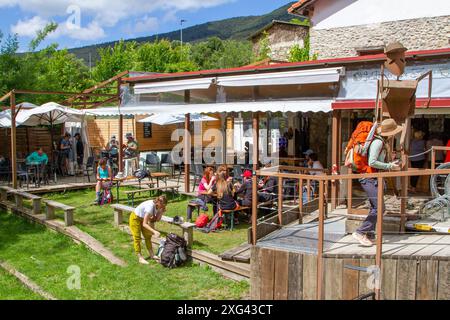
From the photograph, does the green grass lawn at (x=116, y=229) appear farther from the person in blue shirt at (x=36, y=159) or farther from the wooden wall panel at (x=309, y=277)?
the wooden wall panel at (x=309, y=277)

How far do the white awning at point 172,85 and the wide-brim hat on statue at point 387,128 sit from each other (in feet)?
23.8

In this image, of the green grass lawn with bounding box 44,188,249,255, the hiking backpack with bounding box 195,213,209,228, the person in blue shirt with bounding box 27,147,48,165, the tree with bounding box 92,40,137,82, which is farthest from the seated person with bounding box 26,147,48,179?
the tree with bounding box 92,40,137,82

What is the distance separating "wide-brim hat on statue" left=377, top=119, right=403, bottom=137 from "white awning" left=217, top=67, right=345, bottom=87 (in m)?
4.79

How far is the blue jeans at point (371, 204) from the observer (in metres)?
5.64

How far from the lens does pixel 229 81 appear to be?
12.3 m

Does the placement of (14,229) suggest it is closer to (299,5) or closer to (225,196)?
(225,196)

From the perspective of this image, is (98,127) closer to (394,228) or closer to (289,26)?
(289,26)

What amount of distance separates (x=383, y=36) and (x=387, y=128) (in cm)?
1269

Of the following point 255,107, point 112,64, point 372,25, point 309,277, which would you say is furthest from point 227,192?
point 112,64

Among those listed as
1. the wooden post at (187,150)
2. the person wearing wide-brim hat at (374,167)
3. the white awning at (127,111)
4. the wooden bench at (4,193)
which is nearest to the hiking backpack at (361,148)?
the person wearing wide-brim hat at (374,167)
